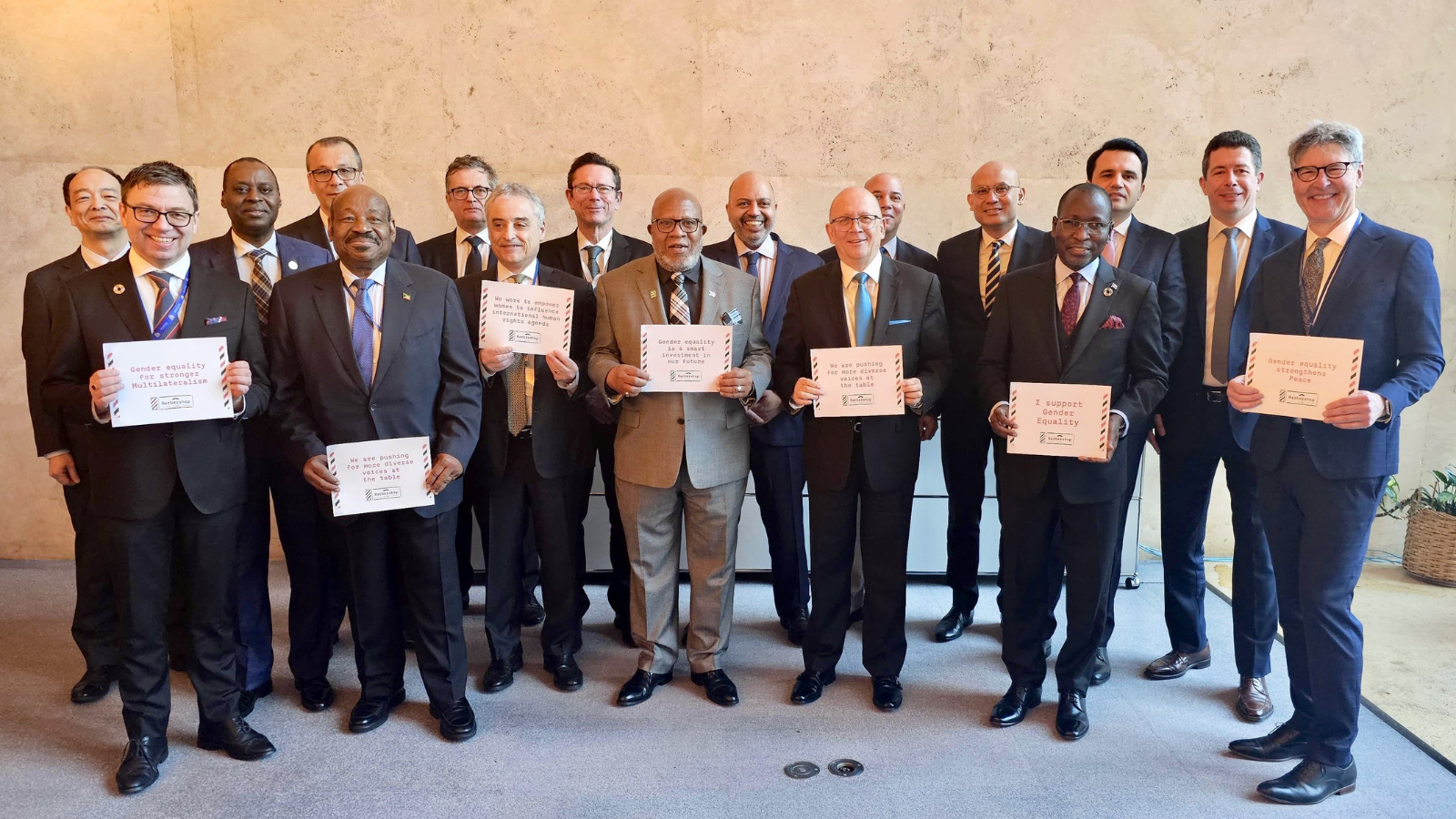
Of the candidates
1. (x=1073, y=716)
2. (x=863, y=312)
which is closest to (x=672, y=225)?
(x=863, y=312)

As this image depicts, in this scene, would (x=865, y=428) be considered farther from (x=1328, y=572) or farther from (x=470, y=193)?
(x=470, y=193)

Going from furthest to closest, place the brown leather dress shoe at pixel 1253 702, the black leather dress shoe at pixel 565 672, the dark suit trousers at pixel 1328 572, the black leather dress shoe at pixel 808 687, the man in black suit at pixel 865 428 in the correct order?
1. the black leather dress shoe at pixel 565 672
2. the black leather dress shoe at pixel 808 687
3. the brown leather dress shoe at pixel 1253 702
4. the man in black suit at pixel 865 428
5. the dark suit trousers at pixel 1328 572

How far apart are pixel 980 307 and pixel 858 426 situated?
952mm

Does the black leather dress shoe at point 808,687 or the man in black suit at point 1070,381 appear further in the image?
the black leather dress shoe at point 808,687

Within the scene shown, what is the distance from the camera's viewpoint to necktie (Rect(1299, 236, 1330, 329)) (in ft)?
9.47

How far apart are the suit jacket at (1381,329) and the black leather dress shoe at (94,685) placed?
14.7ft

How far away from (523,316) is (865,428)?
51.1 inches

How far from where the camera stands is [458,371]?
3.17 m

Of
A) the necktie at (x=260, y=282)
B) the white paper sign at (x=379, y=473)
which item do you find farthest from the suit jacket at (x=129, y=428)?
the necktie at (x=260, y=282)

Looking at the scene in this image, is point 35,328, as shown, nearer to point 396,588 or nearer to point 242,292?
point 242,292

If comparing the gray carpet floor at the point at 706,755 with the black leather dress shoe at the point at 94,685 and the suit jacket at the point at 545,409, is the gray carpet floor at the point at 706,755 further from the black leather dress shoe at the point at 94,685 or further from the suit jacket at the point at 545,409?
the suit jacket at the point at 545,409

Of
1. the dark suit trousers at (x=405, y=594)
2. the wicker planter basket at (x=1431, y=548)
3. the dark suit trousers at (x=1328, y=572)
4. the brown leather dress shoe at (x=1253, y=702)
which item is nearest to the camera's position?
the dark suit trousers at (x=1328, y=572)

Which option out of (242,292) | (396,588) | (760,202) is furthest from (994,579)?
(242,292)

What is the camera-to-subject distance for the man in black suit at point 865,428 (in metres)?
3.29
